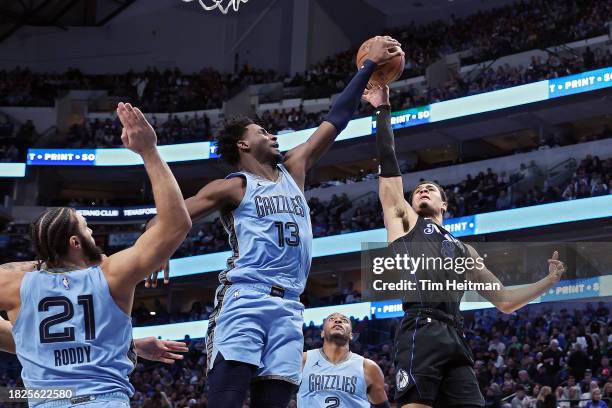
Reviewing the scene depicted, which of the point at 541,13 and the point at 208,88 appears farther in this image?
the point at 208,88

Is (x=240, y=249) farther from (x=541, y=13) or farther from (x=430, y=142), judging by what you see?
(x=541, y=13)

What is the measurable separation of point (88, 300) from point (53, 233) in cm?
30

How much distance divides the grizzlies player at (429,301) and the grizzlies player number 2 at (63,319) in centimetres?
235

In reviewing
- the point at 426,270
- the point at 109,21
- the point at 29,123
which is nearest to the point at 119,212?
the point at 29,123

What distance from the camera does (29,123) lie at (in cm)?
3650

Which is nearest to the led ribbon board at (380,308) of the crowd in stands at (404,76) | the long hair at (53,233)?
the crowd in stands at (404,76)

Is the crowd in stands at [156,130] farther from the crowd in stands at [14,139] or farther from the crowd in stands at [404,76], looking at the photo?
the crowd in stands at [14,139]

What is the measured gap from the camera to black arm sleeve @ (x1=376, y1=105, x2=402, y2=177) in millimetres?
5539

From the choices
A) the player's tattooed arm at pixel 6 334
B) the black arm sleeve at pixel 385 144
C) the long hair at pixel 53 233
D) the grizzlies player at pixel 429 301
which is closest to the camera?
the long hair at pixel 53 233

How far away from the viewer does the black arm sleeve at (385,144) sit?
5.54m

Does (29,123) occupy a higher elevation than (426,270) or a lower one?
higher

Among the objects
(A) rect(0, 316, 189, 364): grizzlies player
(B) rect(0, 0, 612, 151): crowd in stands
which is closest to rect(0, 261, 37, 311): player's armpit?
(A) rect(0, 316, 189, 364): grizzlies player

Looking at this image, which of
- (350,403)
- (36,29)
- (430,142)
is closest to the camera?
(350,403)

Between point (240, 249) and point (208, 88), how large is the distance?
34.5 meters
